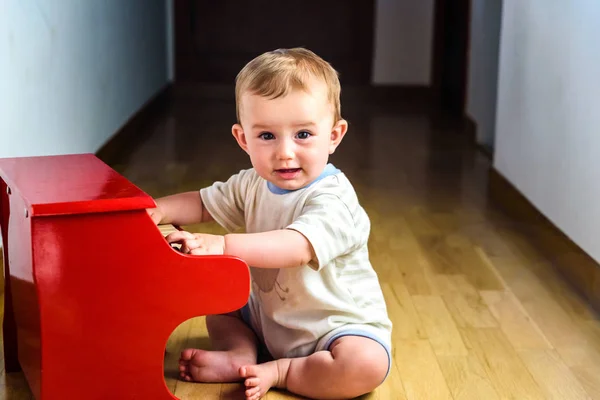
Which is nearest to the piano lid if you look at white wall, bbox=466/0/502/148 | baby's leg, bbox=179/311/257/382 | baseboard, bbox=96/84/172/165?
baby's leg, bbox=179/311/257/382

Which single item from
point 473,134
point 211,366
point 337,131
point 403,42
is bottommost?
point 473,134

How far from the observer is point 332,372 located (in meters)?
1.14

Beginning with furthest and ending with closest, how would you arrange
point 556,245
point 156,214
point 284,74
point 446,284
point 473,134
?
1. point 473,134
2. point 556,245
3. point 446,284
4. point 156,214
5. point 284,74

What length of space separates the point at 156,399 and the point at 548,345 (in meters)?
0.68

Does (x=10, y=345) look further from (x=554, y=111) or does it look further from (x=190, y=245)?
(x=554, y=111)

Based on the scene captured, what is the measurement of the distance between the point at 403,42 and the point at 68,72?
2.65 m

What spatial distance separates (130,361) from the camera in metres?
1.03

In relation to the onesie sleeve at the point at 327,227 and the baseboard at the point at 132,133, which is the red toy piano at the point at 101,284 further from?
the baseboard at the point at 132,133

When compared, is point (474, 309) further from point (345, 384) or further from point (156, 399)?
point (156, 399)

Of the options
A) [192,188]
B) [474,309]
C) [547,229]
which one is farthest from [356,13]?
[474,309]

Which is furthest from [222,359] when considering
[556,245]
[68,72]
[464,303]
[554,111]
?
[68,72]

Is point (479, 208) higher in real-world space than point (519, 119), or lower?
lower

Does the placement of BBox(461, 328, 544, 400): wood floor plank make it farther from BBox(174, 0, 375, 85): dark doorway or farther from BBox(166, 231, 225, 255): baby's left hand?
BBox(174, 0, 375, 85): dark doorway

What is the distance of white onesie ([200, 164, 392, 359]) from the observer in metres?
1.14
